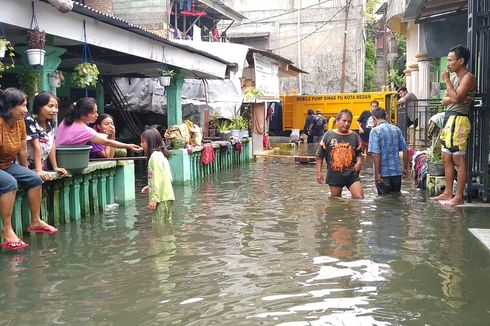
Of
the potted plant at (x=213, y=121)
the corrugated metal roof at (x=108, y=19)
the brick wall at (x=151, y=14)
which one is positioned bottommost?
the potted plant at (x=213, y=121)

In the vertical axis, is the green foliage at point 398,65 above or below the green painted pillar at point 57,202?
above

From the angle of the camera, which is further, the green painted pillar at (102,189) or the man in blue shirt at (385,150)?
the man in blue shirt at (385,150)

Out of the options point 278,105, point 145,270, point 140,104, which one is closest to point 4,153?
point 145,270

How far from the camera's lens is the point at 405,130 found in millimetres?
12766

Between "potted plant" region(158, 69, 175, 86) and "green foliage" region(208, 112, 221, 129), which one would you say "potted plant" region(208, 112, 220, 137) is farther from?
"potted plant" region(158, 69, 175, 86)

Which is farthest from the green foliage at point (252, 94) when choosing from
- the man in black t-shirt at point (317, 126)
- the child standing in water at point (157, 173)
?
the child standing in water at point (157, 173)

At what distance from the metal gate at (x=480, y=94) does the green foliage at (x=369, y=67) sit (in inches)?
1020

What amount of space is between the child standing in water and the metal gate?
424cm

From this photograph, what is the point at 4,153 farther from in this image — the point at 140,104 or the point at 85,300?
the point at 140,104

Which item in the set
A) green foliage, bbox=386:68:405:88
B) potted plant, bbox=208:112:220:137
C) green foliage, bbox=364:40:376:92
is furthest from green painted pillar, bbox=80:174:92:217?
green foliage, bbox=364:40:376:92

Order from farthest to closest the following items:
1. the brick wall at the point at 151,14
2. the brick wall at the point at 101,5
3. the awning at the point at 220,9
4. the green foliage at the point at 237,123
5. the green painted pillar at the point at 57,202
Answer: the awning at the point at 220,9 < the brick wall at the point at 151,14 < the brick wall at the point at 101,5 < the green foliage at the point at 237,123 < the green painted pillar at the point at 57,202

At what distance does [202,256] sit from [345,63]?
26.8m

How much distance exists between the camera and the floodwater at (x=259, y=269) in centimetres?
378

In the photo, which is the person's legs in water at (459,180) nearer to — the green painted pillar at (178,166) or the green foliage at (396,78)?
the green painted pillar at (178,166)
